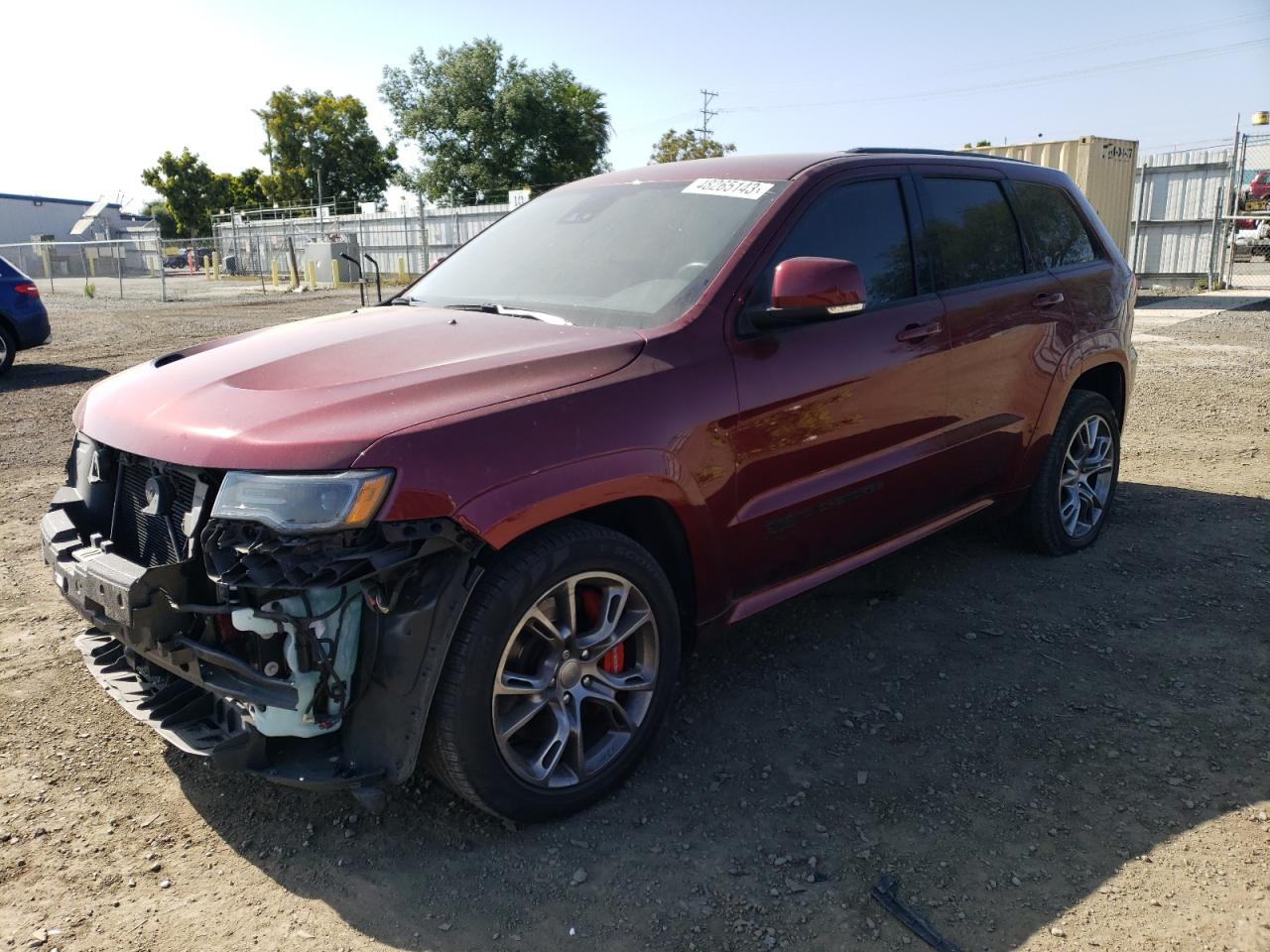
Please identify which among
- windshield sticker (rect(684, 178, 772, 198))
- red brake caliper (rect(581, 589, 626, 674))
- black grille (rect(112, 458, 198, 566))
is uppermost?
windshield sticker (rect(684, 178, 772, 198))

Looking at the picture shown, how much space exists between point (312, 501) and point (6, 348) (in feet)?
37.0

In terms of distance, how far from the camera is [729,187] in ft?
11.7

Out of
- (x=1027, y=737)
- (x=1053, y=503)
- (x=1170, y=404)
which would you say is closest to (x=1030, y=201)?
(x=1053, y=503)

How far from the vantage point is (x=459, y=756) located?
2557 mm

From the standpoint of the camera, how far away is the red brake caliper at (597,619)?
2.91 metres

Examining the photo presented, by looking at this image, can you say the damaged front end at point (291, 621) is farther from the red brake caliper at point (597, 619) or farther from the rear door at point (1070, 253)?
the rear door at point (1070, 253)

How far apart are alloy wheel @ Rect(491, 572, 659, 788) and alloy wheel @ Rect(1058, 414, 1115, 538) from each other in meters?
2.82

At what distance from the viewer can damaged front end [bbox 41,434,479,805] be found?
2.35 metres

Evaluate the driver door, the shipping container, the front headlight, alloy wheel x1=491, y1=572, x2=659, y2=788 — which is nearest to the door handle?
the driver door

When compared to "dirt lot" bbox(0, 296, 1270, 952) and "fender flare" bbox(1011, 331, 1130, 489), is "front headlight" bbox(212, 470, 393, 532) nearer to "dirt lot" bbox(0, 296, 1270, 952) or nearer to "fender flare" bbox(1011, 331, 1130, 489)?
"dirt lot" bbox(0, 296, 1270, 952)

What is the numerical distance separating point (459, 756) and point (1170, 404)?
7982 mm

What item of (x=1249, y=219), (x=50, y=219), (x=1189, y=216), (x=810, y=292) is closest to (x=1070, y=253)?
(x=810, y=292)

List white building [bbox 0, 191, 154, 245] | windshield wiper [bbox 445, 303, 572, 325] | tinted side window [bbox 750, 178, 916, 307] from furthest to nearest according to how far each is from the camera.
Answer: white building [bbox 0, 191, 154, 245] < tinted side window [bbox 750, 178, 916, 307] < windshield wiper [bbox 445, 303, 572, 325]

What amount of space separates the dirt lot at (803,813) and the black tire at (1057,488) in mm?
363
